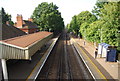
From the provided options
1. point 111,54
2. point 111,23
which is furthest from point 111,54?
point 111,23

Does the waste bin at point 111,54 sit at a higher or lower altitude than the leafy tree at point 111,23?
lower

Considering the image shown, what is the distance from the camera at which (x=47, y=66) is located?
1619 centimetres

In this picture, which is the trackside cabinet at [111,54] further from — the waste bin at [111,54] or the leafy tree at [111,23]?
the leafy tree at [111,23]

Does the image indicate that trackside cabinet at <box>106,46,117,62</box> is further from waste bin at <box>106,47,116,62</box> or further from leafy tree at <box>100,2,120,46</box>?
leafy tree at <box>100,2,120,46</box>

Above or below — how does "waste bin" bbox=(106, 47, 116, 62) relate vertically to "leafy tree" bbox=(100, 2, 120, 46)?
below

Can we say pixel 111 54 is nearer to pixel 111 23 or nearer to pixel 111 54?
pixel 111 54

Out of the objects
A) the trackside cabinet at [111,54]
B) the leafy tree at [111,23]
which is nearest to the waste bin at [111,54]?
the trackside cabinet at [111,54]

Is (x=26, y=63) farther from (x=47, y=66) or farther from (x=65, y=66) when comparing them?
(x=65, y=66)

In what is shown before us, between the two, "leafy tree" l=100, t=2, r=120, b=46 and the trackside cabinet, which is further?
"leafy tree" l=100, t=2, r=120, b=46

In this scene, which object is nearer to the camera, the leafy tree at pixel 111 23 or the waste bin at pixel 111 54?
the waste bin at pixel 111 54

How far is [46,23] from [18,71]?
109 feet

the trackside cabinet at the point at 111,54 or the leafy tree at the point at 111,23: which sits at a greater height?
the leafy tree at the point at 111,23

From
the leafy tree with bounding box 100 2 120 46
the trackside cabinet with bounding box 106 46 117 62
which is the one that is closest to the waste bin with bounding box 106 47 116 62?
the trackside cabinet with bounding box 106 46 117 62

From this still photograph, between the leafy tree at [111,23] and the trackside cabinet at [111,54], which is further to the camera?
the leafy tree at [111,23]
